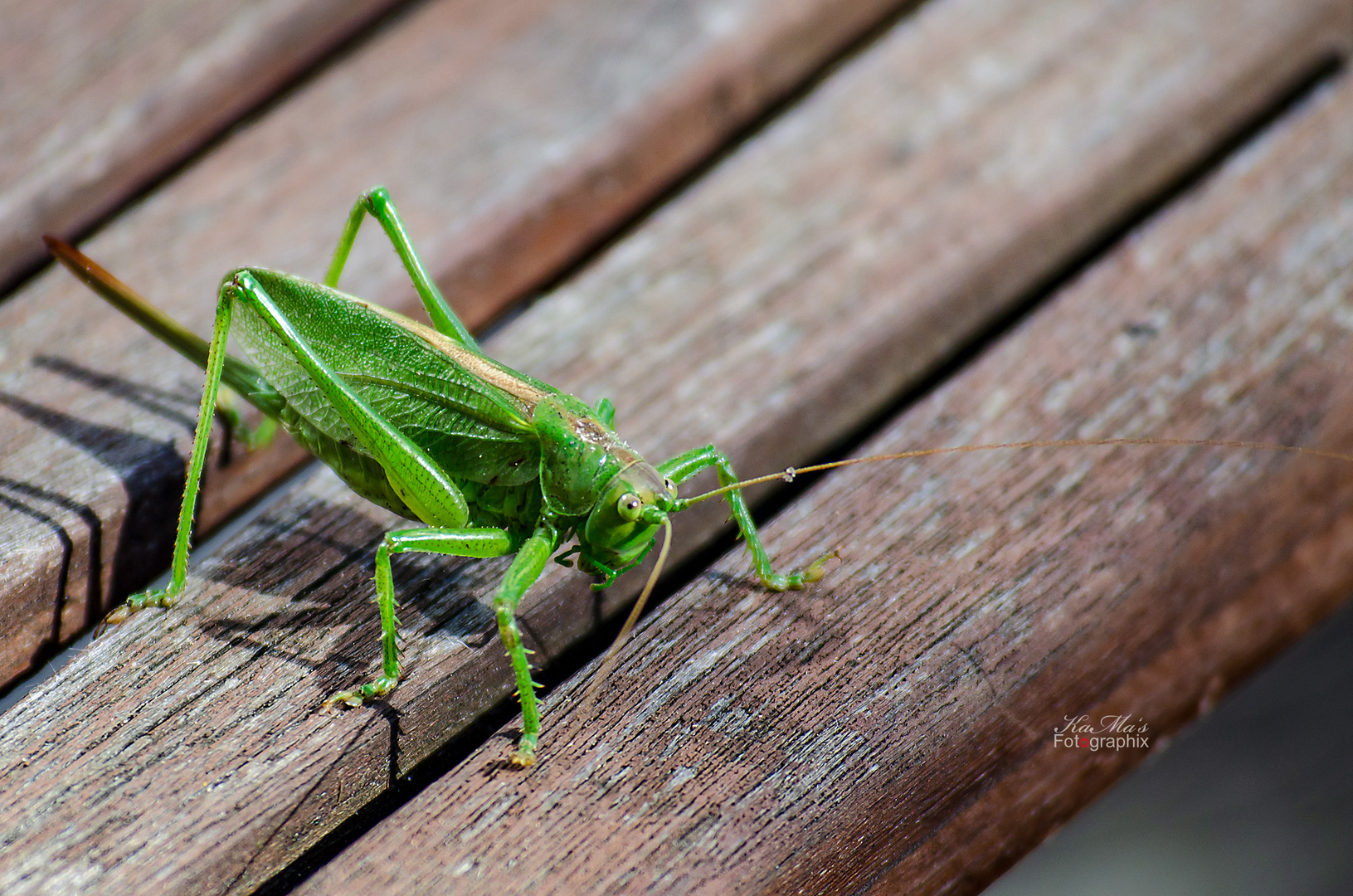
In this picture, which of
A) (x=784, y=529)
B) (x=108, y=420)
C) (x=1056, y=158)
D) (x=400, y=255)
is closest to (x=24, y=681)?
(x=108, y=420)

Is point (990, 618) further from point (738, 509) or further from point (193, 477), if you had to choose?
point (193, 477)

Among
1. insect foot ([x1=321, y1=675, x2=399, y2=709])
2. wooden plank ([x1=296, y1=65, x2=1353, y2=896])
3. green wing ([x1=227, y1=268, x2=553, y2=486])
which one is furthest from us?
green wing ([x1=227, y1=268, x2=553, y2=486])

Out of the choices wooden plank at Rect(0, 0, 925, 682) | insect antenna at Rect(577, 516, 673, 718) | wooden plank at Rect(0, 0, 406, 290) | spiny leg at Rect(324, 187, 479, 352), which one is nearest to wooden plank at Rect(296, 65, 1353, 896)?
insect antenna at Rect(577, 516, 673, 718)

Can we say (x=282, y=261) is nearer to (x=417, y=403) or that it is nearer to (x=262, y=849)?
(x=417, y=403)

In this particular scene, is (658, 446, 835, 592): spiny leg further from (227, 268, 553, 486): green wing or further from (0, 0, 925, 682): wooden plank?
(0, 0, 925, 682): wooden plank

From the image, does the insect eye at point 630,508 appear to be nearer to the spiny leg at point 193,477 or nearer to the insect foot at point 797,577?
the insect foot at point 797,577
